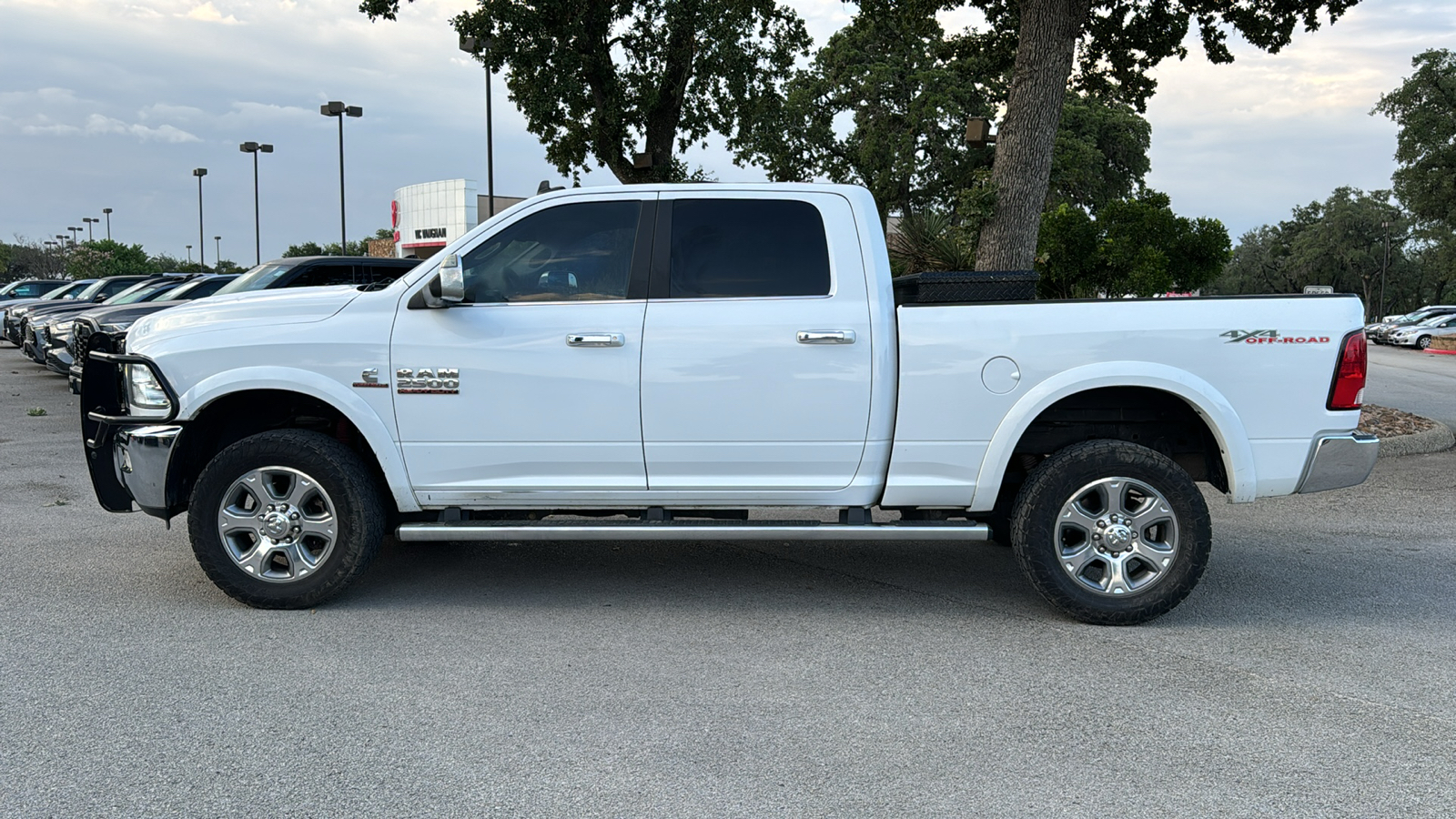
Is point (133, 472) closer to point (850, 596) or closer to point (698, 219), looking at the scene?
point (698, 219)

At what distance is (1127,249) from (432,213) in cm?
5988

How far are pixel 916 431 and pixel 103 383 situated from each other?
3.97 m

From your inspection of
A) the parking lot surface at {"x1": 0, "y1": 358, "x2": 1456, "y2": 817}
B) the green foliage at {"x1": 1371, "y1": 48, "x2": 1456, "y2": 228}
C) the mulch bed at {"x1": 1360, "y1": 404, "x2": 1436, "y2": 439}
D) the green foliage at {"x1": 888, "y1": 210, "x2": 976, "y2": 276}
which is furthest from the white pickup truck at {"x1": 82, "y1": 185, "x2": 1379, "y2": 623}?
the green foliage at {"x1": 1371, "y1": 48, "x2": 1456, "y2": 228}

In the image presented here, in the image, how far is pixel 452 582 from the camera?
235 inches

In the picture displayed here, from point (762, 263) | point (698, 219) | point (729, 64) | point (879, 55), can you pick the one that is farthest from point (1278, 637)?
point (879, 55)

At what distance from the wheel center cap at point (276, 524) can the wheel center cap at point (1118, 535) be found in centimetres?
386

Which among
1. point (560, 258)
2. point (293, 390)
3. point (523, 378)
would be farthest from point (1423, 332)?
point (293, 390)

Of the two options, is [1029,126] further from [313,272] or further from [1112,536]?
[313,272]

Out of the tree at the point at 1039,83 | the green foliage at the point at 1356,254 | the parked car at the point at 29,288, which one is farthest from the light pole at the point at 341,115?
the green foliage at the point at 1356,254

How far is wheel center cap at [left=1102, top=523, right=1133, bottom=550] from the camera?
16.9ft

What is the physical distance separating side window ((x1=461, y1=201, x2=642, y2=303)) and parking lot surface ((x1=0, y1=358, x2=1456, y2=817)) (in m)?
1.55

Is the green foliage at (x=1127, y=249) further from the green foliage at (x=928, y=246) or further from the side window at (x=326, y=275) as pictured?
the side window at (x=326, y=275)

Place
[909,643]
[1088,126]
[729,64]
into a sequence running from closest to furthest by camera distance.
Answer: [909,643], [729,64], [1088,126]

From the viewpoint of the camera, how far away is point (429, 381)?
5258mm
